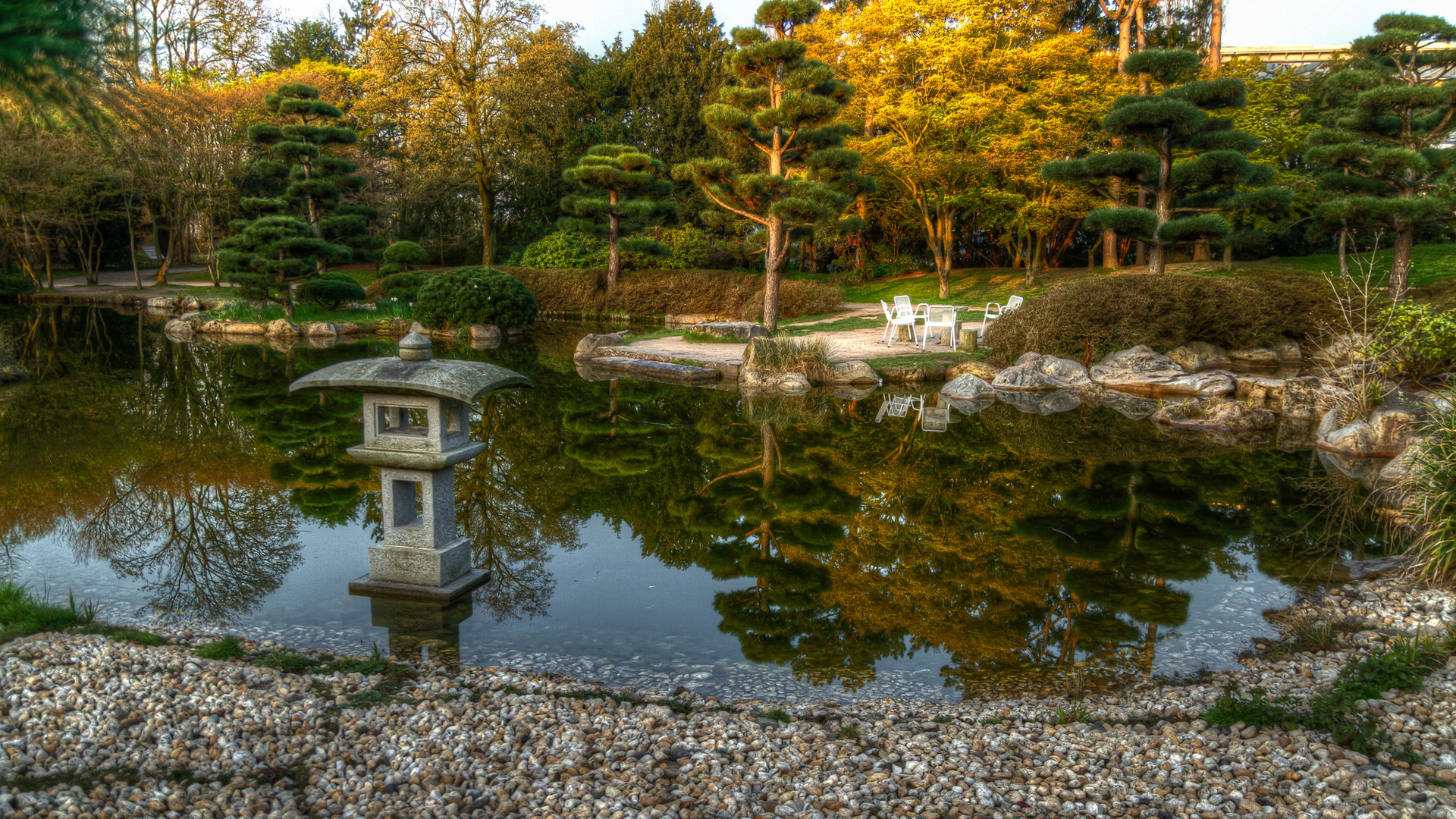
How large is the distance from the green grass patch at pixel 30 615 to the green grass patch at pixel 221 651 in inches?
28.6

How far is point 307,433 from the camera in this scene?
9156 mm

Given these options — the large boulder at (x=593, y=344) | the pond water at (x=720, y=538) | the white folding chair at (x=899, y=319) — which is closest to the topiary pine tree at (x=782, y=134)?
the white folding chair at (x=899, y=319)

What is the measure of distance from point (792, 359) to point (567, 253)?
14.2 m

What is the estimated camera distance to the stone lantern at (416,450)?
462cm

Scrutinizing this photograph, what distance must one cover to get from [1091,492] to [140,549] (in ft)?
23.3

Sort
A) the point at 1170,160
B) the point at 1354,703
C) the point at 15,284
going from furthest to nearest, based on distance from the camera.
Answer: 1. the point at 15,284
2. the point at 1170,160
3. the point at 1354,703

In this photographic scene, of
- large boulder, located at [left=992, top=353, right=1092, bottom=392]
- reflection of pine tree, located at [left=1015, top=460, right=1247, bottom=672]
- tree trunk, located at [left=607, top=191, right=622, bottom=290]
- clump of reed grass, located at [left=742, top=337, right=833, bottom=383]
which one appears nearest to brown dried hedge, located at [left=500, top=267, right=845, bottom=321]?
tree trunk, located at [left=607, top=191, right=622, bottom=290]

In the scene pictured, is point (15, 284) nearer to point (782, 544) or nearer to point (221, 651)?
point (221, 651)

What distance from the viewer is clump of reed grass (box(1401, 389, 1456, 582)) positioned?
4.50 meters

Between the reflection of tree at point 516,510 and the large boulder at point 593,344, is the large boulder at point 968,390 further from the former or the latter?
the large boulder at point 593,344

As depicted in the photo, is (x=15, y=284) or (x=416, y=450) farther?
(x=15, y=284)

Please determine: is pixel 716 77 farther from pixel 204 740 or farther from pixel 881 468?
pixel 204 740

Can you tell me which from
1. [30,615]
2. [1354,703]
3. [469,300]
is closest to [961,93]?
[469,300]

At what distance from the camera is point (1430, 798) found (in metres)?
2.62
